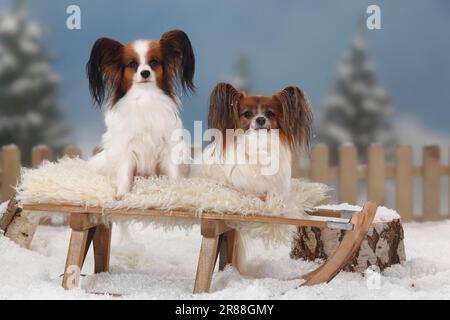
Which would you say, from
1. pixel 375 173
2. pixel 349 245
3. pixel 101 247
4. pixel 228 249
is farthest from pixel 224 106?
pixel 375 173

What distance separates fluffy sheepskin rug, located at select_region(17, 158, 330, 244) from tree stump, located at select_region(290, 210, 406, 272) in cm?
59

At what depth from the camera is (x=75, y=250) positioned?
3.07 metres

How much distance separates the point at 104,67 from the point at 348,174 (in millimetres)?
3128

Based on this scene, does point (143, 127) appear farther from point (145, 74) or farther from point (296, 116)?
point (296, 116)

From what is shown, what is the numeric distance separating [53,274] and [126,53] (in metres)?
1.34

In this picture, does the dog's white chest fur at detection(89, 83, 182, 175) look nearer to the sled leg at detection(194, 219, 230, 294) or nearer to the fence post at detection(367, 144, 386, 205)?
the sled leg at detection(194, 219, 230, 294)

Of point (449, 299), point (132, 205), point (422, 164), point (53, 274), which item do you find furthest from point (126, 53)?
point (422, 164)

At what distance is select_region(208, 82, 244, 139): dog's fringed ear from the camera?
113 inches

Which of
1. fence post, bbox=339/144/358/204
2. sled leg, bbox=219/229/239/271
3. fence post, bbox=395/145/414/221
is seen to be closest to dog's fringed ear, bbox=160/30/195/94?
sled leg, bbox=219/229/239/271

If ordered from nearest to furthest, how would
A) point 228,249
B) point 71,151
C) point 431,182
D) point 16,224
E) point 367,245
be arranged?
point 228,249 < point 367,245 < point 16,224 < point 71,151 < point 431,182

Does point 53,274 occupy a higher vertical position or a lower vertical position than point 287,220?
lower

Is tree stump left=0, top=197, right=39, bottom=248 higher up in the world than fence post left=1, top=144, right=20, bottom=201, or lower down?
lower down

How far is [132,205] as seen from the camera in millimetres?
2916

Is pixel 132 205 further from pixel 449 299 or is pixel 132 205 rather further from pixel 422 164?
pixel 422 164
